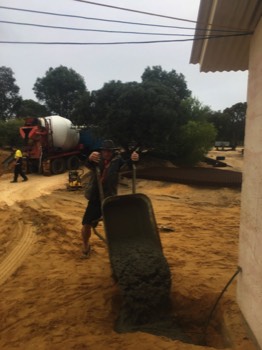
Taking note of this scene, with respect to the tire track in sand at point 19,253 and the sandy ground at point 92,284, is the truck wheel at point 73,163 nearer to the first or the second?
the sandy ground at point 92,284

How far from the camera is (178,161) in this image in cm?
2181

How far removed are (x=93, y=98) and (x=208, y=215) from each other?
9.67 meters

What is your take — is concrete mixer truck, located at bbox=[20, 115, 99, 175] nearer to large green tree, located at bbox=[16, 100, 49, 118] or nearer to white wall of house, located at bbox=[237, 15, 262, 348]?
white wall of house, located at bbox=[237, 15, 262, 348]

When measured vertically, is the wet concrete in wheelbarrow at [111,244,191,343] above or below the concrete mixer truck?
below

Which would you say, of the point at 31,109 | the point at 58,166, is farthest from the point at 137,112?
the point at 31,109

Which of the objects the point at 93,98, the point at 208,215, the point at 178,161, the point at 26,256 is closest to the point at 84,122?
the point at 93,98

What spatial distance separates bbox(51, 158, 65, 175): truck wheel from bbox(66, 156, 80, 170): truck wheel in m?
0.32

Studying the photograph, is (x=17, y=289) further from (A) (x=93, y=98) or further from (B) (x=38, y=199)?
(A) (x=93, y=98)

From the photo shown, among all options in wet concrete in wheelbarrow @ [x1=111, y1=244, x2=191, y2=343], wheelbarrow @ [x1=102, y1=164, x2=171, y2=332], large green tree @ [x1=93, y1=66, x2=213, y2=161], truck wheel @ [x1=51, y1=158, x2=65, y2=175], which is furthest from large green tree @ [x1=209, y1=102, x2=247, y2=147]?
wet concrete in wheelbarrow @ [x1=111, y1=244, x2=191, y2=343]

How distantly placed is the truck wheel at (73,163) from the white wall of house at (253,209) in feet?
50.3

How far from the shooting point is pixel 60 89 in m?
40.5

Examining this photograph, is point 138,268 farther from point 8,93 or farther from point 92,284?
point 8,93

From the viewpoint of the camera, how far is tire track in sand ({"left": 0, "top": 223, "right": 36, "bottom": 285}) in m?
5.96

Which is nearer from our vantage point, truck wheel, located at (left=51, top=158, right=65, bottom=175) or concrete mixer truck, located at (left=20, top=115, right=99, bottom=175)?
concrete mixer truck, located at (left=20, top=115, right=99, bottom=175)
